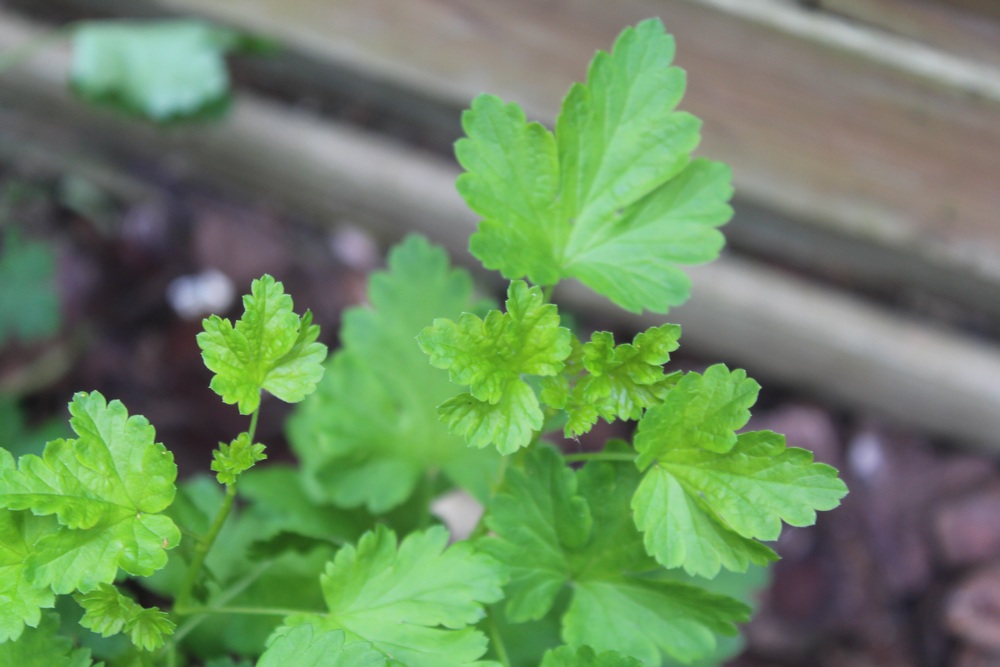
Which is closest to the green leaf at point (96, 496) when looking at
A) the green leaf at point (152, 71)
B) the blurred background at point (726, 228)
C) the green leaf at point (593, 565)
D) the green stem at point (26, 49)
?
the green leaf at point (593, 565)

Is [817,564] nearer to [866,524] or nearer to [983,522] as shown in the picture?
[866,524]

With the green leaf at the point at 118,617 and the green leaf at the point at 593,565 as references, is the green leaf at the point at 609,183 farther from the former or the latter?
the green leaf at the point at 118,617

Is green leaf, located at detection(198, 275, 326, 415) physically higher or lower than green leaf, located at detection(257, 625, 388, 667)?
higher

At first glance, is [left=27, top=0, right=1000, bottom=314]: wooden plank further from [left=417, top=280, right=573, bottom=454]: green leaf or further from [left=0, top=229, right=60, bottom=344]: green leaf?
[left=417, top=280, right=573, bottom=454]: green leaf

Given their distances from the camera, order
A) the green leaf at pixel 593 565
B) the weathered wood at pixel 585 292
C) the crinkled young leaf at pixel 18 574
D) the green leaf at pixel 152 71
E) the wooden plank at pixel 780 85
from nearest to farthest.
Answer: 1. the crinkled young leaf at pixel 18 574
2. the green leaf at pixel 593 565
3. the wooden plank at pixel 780 85
4. the green leaf at pixel 152 71
5. the weathered wood at pixel 585 292

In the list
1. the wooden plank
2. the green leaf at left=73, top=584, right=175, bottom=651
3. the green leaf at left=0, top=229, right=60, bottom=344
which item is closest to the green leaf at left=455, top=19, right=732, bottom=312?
the green leaf at left=73, top=584, right=175, bottom=651

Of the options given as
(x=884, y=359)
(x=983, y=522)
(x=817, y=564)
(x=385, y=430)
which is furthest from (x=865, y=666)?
(x=385, y=430)

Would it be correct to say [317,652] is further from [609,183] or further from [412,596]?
[609,183]
